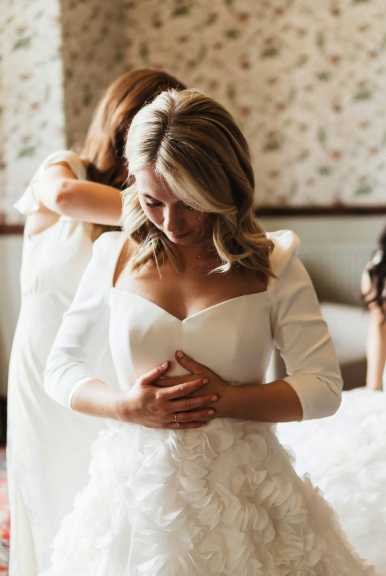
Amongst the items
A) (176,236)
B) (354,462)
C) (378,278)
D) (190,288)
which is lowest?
(354,462)

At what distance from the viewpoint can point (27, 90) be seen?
319 cm

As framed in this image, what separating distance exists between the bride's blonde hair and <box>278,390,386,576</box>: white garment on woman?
1.86ft

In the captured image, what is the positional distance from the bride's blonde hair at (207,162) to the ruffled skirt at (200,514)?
1.10 feet

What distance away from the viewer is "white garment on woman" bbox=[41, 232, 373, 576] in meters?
0.90

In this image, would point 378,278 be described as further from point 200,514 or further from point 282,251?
point 200,514

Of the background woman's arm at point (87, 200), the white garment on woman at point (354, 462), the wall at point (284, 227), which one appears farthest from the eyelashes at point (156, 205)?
the wall at point (284, 227)

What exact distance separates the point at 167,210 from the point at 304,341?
34cm

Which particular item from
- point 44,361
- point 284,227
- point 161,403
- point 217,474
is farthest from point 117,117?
point 284,227

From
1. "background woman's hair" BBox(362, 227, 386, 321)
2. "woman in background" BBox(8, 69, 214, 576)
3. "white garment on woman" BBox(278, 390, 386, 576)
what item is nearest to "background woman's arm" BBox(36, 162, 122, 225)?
"woman in background" BBox(8, 69, 214, 576)

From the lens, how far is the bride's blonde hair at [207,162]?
88 cm

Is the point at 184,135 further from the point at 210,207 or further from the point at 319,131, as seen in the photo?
the point at 319,131

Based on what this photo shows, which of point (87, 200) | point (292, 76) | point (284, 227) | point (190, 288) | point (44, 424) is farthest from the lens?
point (284, 227)

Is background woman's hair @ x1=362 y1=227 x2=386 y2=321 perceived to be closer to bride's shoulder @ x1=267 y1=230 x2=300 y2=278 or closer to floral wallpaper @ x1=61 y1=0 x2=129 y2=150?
bride's shoulder @ x1=267 y1=230 x2=300 y2=278

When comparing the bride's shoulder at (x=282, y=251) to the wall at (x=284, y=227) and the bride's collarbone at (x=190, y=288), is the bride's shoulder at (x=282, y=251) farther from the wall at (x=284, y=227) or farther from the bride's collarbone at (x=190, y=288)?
the wall at (x=284, y=227)
